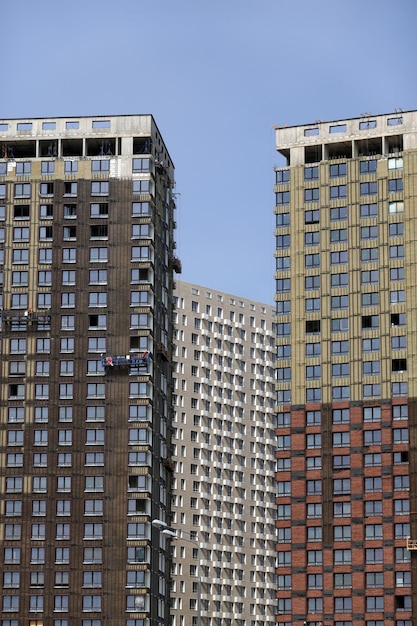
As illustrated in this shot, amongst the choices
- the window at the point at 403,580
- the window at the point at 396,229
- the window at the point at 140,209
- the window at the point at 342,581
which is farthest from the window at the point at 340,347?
the window at the point at 140,209

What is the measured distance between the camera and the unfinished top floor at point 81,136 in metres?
176

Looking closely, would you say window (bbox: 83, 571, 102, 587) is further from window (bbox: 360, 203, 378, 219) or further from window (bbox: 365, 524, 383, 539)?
window (bbox: 360, 203, 378, 219)

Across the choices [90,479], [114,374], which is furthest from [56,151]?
[90,479]

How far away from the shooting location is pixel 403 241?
170 metres

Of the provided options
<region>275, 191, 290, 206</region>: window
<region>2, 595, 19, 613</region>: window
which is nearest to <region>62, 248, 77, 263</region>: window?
<region>275, 191, 290, 206</region>: window

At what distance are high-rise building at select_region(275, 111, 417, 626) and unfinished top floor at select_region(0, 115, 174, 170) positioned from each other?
16078mm

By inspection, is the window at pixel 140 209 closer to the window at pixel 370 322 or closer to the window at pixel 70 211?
the window at pixel 70 211

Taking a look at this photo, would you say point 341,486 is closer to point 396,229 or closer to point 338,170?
point 396,229

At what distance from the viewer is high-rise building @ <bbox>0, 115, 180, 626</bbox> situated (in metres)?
164

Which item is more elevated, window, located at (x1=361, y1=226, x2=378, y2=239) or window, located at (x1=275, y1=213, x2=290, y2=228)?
window, located at (x1=275, y1=213, x2=290, y2=228)

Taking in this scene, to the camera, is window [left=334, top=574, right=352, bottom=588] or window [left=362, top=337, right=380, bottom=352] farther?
window [left=362, top=337, right=380, bottom=352]

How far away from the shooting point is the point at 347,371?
16838cm

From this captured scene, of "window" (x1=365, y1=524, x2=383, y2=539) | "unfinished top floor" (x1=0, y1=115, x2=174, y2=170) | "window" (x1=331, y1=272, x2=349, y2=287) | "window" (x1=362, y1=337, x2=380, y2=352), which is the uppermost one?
"unfinished top floor" (x1=0, y1=115, x2=174, y2=170)

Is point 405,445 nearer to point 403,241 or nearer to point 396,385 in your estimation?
point 396,385
